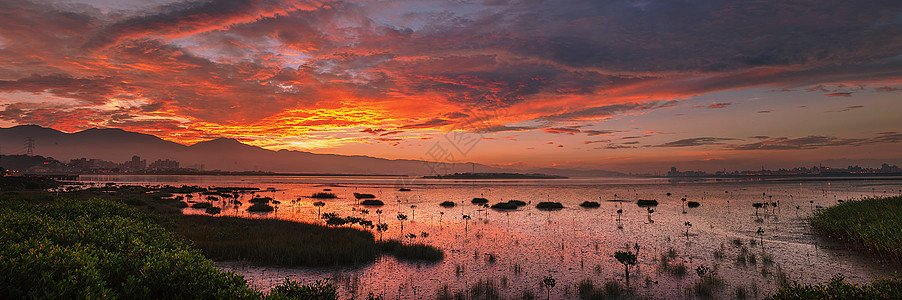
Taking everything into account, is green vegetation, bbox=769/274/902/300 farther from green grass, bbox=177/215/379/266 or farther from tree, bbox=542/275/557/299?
green grass, bbox=177/215/379/266

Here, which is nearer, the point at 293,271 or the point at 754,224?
the point at 293,271

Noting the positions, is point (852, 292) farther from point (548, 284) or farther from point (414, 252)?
point (414, 252)

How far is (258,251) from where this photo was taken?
2197 centimetres

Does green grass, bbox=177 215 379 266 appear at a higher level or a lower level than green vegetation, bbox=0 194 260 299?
lower

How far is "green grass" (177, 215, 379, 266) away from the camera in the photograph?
21172 millimetres

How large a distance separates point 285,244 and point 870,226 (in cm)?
3933

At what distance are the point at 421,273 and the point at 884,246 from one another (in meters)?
27.8

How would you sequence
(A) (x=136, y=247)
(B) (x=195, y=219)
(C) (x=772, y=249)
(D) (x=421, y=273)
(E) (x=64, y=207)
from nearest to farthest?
(A) (x=136, y=247) → (E) (x=64, y=207) → (D) (x=421, y=273) → (C) (x=772, y=249) → (B) (x=195, y=219)

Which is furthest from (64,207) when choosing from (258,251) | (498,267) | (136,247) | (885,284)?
(885,284)

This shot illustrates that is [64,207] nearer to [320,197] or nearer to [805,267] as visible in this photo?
[805,267]

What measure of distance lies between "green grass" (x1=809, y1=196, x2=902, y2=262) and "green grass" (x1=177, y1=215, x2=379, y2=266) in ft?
102

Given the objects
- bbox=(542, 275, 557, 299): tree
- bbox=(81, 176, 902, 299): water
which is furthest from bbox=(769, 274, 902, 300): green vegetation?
bbox=(542, 275, 557, 299): tree

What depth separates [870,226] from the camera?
81.8 feet

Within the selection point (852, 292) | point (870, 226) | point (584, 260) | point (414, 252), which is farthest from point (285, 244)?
point (870, 226)
